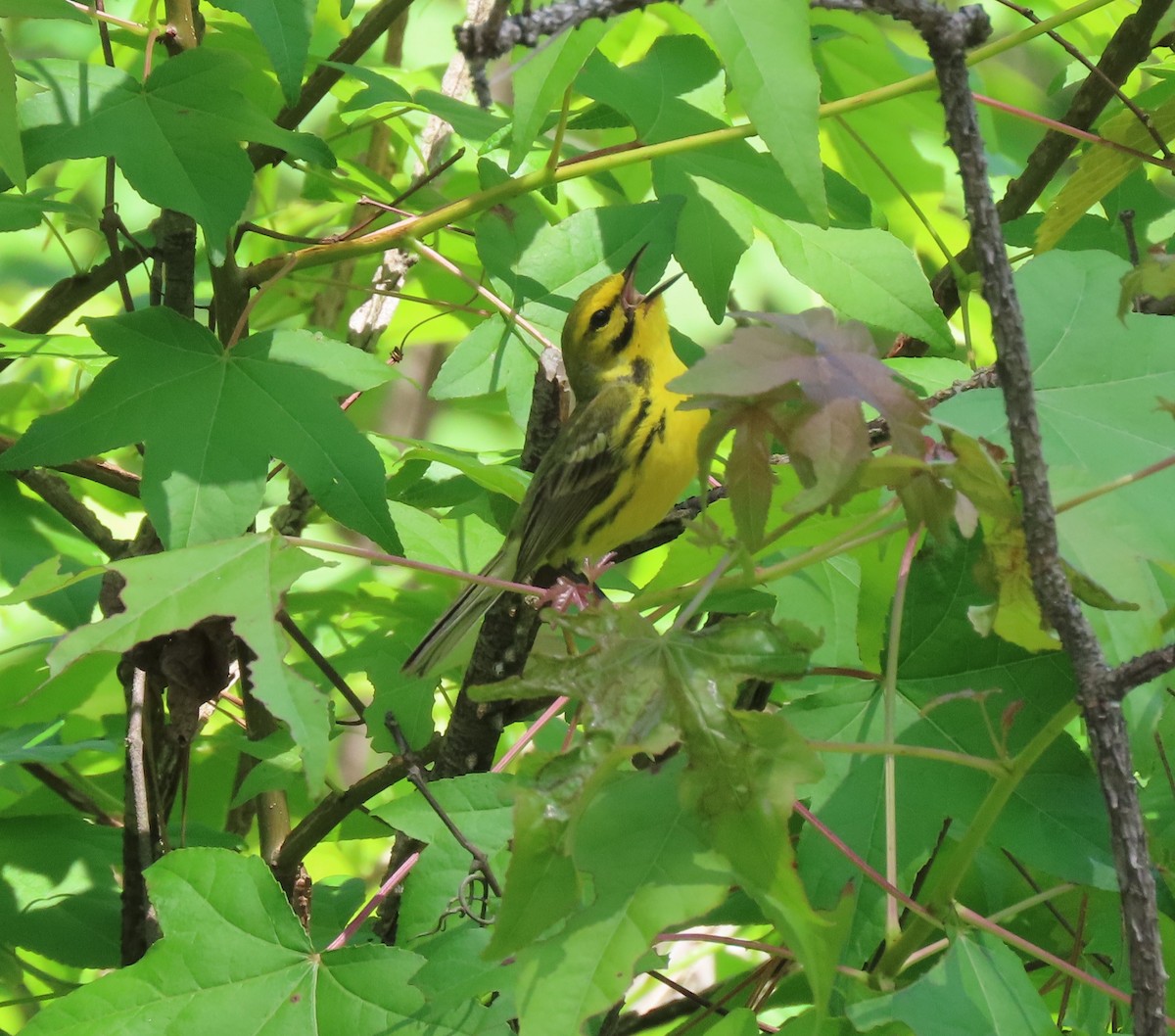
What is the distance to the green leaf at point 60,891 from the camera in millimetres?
1761

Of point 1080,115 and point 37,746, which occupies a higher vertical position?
point 1080,115

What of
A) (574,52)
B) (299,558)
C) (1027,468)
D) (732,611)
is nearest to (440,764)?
(732,611)

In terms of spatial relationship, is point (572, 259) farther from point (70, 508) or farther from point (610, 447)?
point (70, 508)

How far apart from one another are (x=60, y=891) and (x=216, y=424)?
0.80m

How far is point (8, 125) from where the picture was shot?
1414 millimetres

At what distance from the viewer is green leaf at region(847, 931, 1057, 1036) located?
1.03m

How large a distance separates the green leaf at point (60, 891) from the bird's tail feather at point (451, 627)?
0.58 metres

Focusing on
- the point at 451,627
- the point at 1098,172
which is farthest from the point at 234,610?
the point at 1098,172

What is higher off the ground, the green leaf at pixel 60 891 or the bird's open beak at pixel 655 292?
the bird's open beak at pixel 655 292

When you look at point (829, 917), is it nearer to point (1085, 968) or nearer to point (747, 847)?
point (747, 847)

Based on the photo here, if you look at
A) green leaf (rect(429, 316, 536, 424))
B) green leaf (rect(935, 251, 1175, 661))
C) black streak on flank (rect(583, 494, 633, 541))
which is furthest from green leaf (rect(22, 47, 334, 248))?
black streak on flank (rect(583, 494, 633, 541))

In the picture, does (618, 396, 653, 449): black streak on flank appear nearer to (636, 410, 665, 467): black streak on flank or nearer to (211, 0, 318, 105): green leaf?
(636, 410, 665, 467): black streak on flank

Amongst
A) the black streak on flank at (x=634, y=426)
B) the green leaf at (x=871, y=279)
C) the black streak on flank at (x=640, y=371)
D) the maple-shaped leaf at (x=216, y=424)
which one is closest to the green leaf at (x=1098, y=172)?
the green leaf at (x=871, y=279)

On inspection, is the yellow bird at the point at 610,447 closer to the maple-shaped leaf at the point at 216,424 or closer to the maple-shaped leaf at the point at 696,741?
the maple-shaped leaf at the point at 216,424
